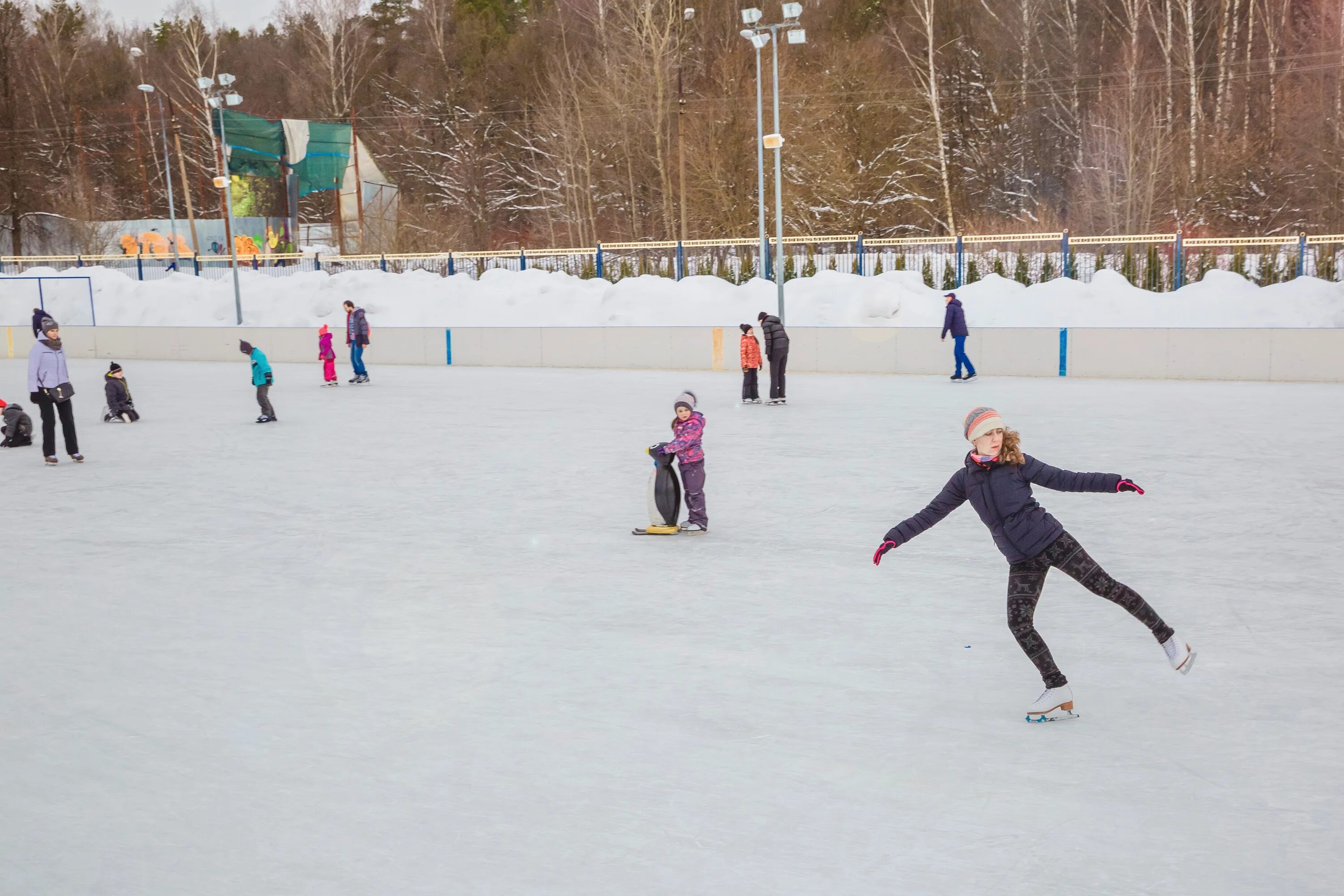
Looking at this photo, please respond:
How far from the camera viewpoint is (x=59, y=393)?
11.9 meters

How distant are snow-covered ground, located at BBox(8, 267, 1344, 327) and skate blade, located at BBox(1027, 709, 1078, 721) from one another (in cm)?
1998

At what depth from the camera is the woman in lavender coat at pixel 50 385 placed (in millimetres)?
11766

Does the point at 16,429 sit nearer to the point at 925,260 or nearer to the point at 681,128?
the point at 925,260

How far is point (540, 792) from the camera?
3957 millimetres

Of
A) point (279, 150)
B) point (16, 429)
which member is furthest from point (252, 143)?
point (16, 429)

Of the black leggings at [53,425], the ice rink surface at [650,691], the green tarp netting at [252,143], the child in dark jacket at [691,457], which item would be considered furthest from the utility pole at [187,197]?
the child in dark jacket at [691,457]

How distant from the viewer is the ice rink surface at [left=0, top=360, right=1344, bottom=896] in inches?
138

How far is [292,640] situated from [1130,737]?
3.86 metres

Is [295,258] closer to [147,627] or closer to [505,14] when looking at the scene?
[505,14]

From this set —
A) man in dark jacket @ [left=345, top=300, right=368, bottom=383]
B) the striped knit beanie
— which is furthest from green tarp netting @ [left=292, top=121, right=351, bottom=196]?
the striped knit beanie

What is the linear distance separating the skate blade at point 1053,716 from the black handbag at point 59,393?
1046 cm

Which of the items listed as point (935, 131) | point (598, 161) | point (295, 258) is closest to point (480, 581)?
point (295, 258)

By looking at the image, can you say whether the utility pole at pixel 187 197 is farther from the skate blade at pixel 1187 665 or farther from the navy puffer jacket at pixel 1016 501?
the skate blade at pixel 1187 665

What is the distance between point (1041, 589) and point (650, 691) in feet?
5.41
